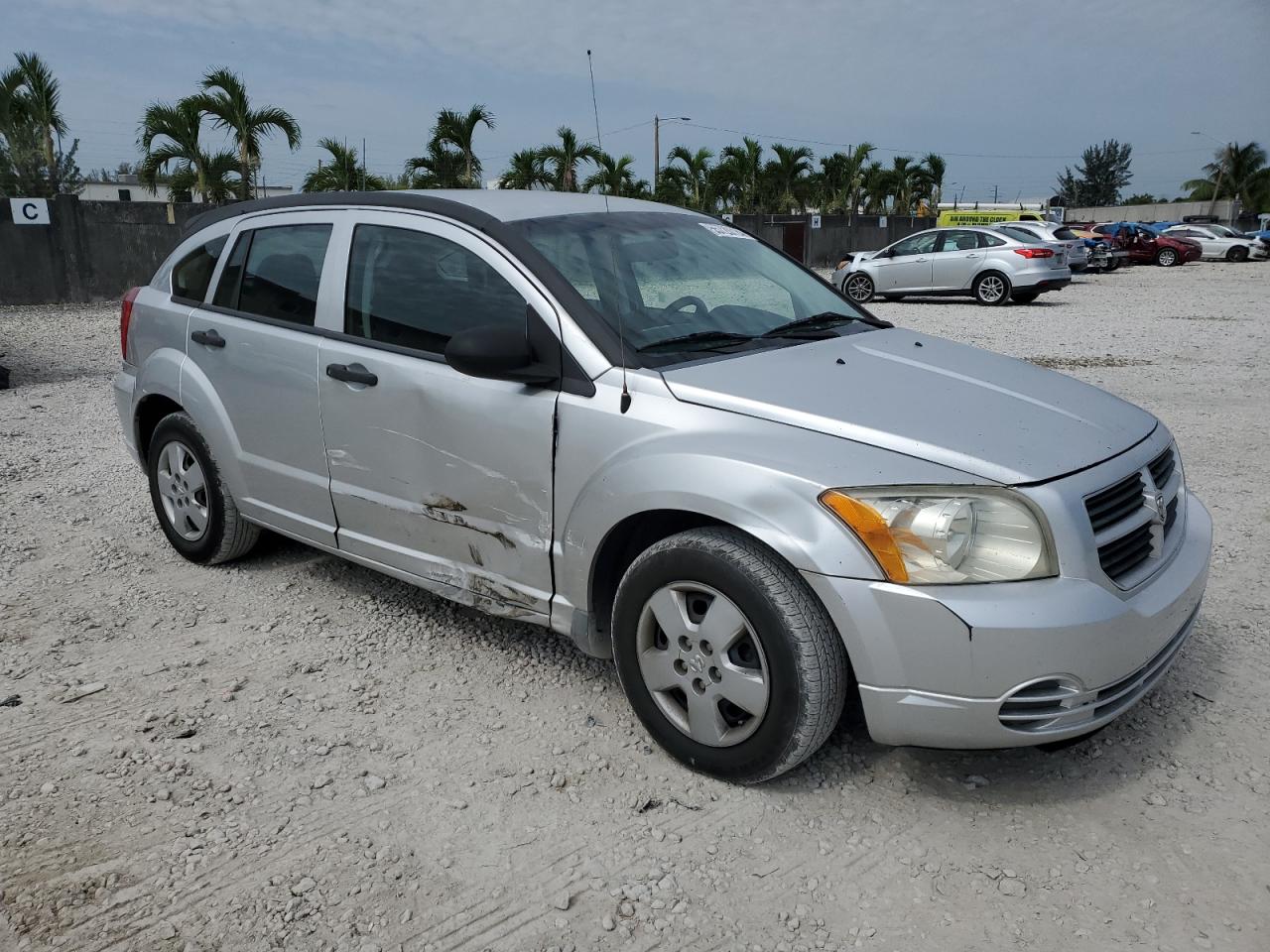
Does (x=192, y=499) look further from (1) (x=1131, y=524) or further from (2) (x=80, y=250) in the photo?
(2) (x=80, y=250)

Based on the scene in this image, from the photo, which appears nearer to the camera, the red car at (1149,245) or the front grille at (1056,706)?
the front grille at (1056,706)

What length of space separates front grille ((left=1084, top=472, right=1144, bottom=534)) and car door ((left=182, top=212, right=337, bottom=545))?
8.97ft

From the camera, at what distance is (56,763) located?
10.4ft

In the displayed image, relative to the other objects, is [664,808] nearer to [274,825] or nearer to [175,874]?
[274,825]

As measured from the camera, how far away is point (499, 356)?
3094mm

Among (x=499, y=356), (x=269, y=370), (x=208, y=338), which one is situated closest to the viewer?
(x=499, y=356)

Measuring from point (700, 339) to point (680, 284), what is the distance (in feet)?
1.55

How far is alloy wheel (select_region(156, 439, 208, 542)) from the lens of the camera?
468 cm

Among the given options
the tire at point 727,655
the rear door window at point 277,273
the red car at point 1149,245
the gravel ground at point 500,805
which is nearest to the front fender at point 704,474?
the tire at point 727,655

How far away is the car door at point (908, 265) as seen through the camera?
19750 mm

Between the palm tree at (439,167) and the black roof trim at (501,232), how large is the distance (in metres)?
24.2

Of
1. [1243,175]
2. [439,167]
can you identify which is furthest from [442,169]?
[1243,175]

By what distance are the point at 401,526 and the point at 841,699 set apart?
1.76 metres

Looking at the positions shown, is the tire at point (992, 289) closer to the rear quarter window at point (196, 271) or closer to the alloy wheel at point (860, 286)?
the alloy wheel at point (860, 286)
